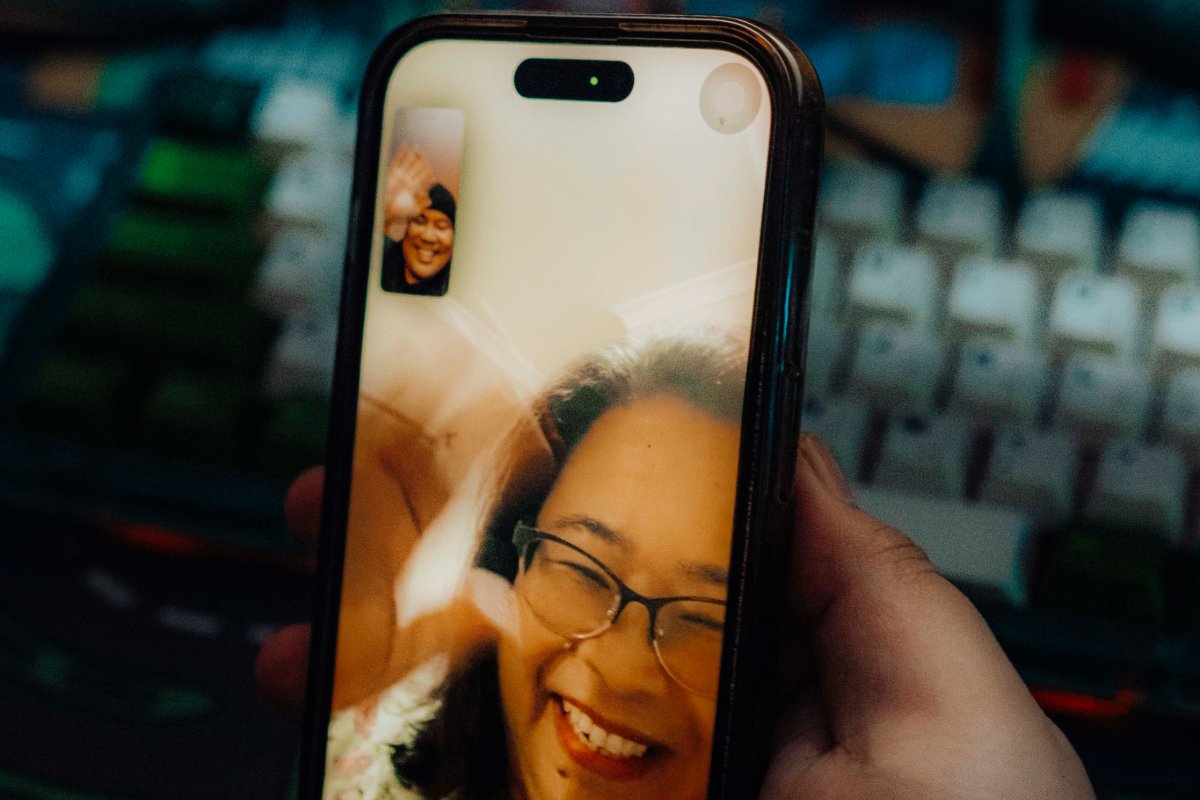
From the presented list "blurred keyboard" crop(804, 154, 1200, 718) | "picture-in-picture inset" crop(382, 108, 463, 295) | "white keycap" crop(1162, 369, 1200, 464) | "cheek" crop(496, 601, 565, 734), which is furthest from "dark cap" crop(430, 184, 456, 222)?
"white keycap" crop(1162, 369, 1200, 464)

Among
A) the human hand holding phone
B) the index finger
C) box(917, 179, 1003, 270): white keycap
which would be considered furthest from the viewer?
box(917, 179, 1003, 270): white keycap

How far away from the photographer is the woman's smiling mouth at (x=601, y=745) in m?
0.24

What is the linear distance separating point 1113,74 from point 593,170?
336 mm

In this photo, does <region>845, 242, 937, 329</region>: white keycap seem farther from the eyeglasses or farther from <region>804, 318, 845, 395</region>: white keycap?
the eyeglasses

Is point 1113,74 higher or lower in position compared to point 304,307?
higher

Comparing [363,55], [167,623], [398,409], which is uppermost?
[363,55]

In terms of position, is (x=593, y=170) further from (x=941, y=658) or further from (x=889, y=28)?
(x=889, y=28)

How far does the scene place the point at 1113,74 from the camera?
0.45 meters

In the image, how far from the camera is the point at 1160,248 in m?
0.43

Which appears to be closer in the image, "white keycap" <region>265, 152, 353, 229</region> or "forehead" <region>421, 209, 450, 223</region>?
"forehead" <region>421, 209, 450, 223</region>

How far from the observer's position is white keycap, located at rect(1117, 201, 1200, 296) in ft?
1.41

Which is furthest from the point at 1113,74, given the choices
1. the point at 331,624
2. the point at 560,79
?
the point at 331,624

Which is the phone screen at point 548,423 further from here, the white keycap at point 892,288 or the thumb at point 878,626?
the white keycap at point 892,288

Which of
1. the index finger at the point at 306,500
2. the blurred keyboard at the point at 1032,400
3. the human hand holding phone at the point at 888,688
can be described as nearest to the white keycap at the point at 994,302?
the blurred keyboard at the point at 1032,400
